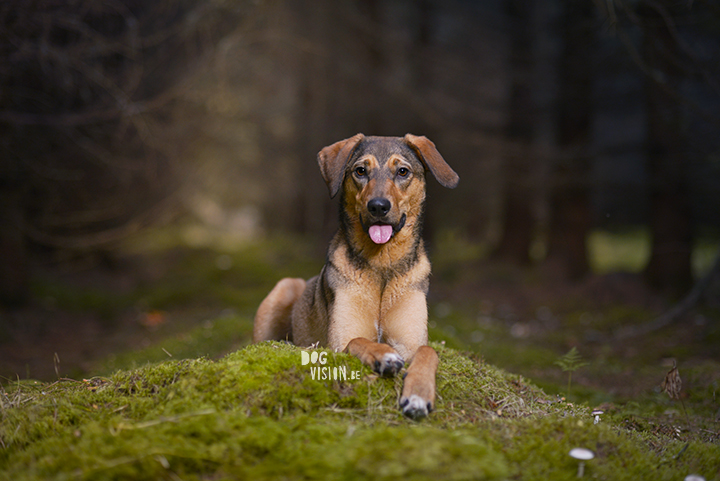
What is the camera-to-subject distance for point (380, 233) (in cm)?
410

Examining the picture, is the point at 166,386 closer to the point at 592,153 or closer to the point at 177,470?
the point at 177,470

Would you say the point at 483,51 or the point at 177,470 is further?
the point at 483,51

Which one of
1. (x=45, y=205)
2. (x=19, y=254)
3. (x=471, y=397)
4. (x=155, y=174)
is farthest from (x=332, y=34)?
(x=471, y=397)

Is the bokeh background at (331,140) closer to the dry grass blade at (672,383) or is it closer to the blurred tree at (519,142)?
the blurred tree at (519,142)

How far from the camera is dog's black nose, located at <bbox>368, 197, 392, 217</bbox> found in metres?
3.98

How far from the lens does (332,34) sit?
1730cm

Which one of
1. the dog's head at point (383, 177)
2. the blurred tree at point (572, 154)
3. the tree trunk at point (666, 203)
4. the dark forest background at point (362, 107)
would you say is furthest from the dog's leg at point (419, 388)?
the blurred tree at point (572, 154)

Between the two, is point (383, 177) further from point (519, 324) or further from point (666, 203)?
point (666, 203)

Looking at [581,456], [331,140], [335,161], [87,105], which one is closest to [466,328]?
[335,161]

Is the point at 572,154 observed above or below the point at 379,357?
above

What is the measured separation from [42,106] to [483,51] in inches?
503

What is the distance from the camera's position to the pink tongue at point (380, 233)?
4.09m

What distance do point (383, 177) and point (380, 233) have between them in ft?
1.65

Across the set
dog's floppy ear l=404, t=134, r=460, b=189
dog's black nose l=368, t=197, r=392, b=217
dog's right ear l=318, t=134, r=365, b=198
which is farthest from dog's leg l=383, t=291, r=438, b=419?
dog's right ear l=318, t=134, r=365, b=198
